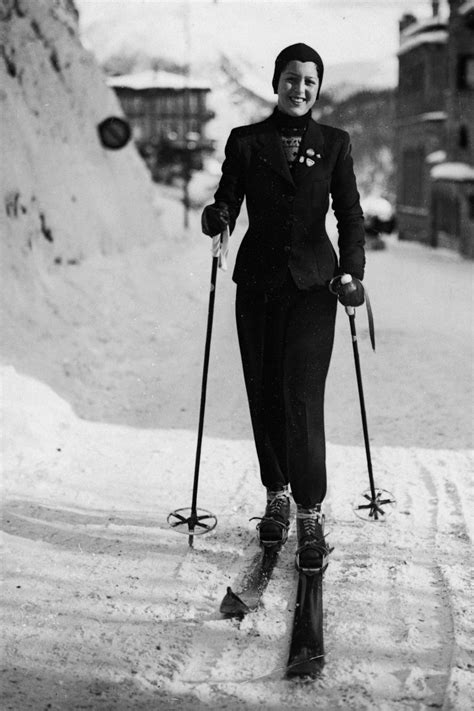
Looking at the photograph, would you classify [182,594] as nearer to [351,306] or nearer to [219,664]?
[219,664]

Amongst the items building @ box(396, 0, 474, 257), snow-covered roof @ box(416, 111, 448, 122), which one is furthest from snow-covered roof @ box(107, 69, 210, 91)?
snow-covered roof @ box(416, 111, 448, 122)

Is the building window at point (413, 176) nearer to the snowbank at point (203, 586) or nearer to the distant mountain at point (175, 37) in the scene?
the distant mountain at point (175, 37)

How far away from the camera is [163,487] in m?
4.77

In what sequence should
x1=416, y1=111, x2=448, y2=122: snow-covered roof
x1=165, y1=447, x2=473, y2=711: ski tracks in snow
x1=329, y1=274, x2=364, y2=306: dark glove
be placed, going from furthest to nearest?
1. x1=416, y1=111, x2=448, y2=122: snow-covered roof
2. x1=329, y1=274, x2=364, y2=306: dark glove
3. x1=165, y1=447, x2=473, y2=711: ski tracks in snow

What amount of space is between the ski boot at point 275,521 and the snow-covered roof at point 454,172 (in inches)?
697

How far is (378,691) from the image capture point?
8.91 ft

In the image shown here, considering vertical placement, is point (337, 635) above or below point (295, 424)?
below

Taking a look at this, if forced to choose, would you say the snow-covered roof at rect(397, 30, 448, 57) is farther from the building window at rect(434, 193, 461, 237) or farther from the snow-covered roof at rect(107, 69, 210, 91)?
the snow-covered roof at rect(107, 69, 210, 91)

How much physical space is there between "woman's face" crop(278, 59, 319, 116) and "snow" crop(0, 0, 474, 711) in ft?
7.01

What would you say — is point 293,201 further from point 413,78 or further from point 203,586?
point 413,78

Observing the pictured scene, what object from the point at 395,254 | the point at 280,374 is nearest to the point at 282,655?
the point at 280,374

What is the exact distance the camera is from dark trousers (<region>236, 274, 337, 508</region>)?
3.61 metres

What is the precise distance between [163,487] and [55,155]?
6699 millimetres

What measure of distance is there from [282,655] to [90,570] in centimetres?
113
